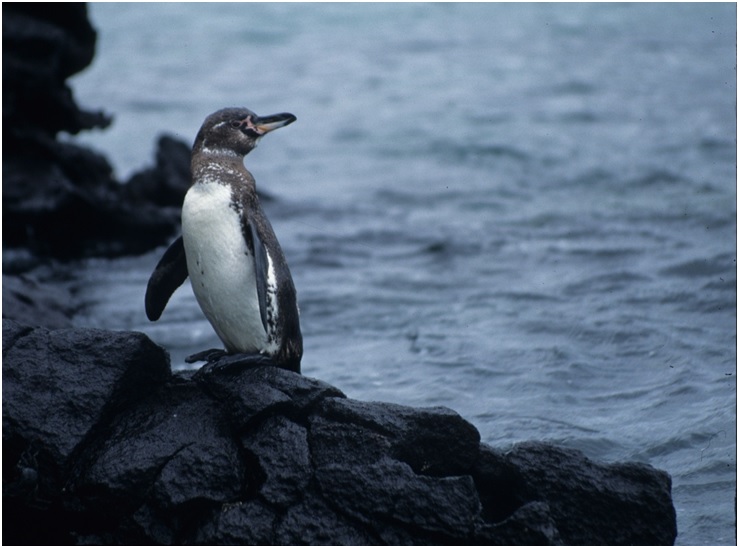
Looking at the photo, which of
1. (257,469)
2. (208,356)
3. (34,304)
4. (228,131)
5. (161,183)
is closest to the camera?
(257,469)

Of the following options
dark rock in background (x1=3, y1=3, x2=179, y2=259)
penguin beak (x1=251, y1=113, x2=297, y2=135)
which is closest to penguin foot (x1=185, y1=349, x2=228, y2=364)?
penguin beak (x1=251, y1=113, x2=297, y2=135)

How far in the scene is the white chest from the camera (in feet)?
17.5

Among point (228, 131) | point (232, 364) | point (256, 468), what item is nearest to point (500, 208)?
point (228, 131)

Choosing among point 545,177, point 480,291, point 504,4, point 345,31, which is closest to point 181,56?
point 345,31

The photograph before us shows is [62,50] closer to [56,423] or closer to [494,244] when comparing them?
[494,244]

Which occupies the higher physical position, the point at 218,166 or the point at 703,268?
the point at 218,166

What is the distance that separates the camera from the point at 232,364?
5133 millimetres

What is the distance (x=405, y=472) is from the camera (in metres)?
4.59

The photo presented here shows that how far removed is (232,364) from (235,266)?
1.71ft

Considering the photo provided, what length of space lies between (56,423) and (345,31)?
1073 inches

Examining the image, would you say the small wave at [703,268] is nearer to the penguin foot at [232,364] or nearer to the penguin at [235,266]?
the penguin at [235,266]

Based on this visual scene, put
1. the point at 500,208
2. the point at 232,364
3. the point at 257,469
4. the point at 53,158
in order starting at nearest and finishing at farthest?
1. the point at 257,469
2. the point at 232,364
3. the point at 53,158
4. the point at 500,208

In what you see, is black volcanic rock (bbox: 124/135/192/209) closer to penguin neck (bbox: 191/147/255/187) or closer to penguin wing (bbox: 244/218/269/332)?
penguin neck (bbox: 191/147/255/187)

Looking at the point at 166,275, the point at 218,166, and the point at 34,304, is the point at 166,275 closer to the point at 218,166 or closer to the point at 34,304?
the point at 218,166
